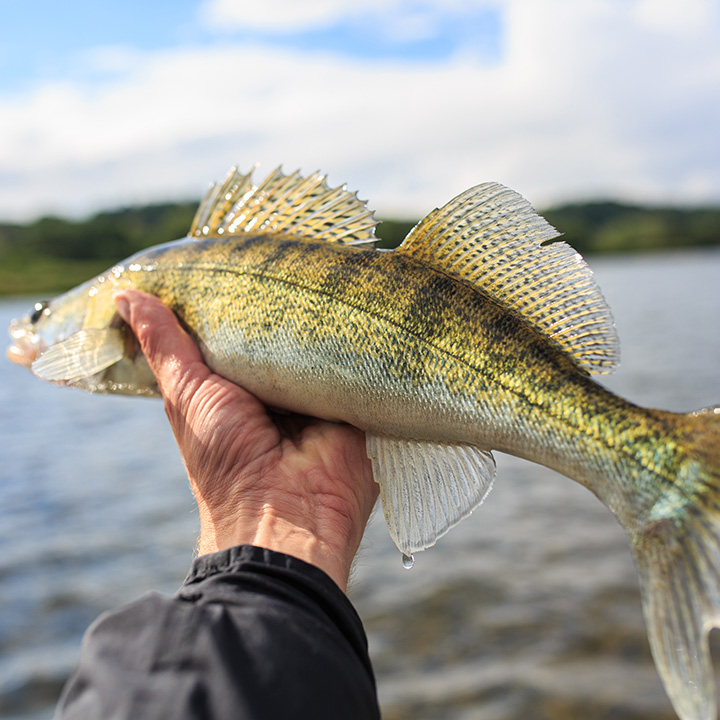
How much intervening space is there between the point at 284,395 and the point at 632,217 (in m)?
137

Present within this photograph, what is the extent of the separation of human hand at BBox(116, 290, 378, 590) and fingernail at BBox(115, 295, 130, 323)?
3.4 inches

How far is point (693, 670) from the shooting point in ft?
5.86

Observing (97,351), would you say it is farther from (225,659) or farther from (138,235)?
(138,235)

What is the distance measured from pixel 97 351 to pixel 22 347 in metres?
1.21

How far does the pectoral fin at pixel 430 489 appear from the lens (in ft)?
8.57

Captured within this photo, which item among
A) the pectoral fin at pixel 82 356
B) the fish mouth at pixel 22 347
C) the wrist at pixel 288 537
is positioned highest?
the pectoral fin at pixel 82 356

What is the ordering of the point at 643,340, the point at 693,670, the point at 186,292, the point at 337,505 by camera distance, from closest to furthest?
the point at 693,670, the point at 337,505, the point at 186,292, the point at 643,340

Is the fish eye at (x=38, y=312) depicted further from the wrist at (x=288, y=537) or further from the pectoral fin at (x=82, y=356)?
the wrist at (x=288, y=537)

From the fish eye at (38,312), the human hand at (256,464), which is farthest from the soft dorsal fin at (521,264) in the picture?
the fish eye at (38,312)

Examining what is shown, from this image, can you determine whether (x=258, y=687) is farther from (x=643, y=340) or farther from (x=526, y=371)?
(x=643, y=340)

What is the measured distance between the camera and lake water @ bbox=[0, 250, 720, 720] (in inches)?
242

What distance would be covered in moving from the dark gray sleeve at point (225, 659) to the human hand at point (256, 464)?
546mm

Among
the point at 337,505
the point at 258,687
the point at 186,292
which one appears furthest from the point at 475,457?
the point at 186,292

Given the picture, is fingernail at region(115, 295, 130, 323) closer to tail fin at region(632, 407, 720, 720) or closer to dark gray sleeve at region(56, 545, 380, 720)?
dark gray sleeve at region(56, 545, 380, 720)
